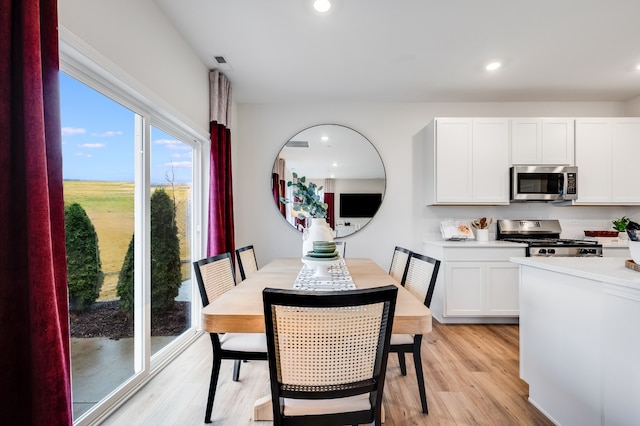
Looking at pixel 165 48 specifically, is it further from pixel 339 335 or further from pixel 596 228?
pixel 596 228

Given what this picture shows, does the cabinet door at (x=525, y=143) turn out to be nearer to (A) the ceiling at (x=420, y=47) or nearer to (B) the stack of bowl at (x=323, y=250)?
(A) the ceiling at (x=420, y=47)

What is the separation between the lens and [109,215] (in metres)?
1.77

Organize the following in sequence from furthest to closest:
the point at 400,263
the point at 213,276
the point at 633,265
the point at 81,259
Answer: the point at 400,263, the point at 213,276, the point at 81,259, the point at 633,265

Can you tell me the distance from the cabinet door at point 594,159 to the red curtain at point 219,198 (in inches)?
154

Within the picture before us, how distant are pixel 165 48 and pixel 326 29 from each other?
1216 mm

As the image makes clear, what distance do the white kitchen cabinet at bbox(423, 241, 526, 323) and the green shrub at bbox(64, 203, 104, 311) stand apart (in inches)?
119

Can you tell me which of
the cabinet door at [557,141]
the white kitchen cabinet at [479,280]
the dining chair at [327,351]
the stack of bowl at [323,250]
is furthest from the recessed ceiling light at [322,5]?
the cabinet door at [557,141]

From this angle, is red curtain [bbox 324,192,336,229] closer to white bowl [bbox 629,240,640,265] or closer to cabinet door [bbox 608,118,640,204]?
white bowl [bbox 629,240,640,265]

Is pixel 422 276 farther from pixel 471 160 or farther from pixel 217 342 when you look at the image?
pixel 471 160

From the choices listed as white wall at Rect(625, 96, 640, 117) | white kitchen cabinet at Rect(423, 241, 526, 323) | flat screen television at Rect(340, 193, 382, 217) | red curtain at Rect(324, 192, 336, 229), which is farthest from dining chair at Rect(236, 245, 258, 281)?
white wall at Rect(625, 96, 640, 117)

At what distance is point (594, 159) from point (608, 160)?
155 millimetres

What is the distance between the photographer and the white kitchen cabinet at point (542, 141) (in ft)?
10.8

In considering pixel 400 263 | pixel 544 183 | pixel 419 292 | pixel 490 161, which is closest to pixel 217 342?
pixel 419 292

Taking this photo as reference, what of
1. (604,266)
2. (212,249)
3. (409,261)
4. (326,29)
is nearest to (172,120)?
(212,249)
